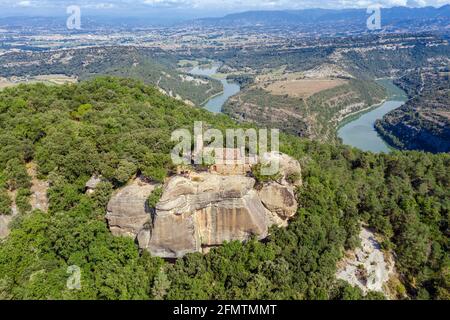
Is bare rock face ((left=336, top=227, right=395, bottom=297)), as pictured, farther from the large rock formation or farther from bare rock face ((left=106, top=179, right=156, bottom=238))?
bare rock face ((left=106, top=179, right=156, bottom=238))

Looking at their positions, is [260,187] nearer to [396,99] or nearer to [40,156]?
[40,156]

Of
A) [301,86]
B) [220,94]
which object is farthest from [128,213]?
[220,94]

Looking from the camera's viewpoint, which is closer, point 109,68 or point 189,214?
point 189,214

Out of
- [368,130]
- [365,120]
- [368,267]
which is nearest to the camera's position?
[368,267]

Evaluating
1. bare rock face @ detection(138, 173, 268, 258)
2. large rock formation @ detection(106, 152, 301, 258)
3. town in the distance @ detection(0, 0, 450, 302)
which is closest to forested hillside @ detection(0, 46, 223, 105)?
town in the distance @ detection(0, 0, 450, 302)

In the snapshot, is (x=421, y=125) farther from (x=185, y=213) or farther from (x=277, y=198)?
(x=185, y=213)

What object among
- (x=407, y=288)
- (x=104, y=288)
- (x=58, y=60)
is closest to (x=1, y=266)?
(x=104, y=288)

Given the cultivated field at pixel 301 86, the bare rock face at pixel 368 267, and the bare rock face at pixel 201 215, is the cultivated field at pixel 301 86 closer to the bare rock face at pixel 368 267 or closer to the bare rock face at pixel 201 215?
the bare rock face at pixel 368 267
